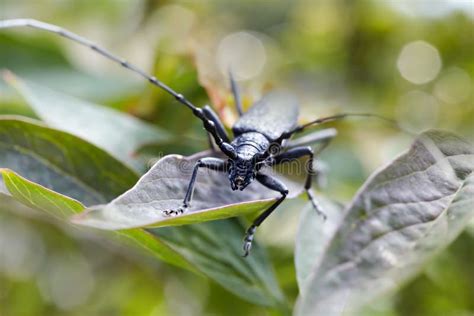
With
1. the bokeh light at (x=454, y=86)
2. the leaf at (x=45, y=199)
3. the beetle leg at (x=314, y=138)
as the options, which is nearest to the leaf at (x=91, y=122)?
the leaf at (x=45, y=199)

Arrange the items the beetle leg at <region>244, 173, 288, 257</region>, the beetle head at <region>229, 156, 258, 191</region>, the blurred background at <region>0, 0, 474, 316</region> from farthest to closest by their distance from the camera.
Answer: the blurred background at <region>0, 0, 474, 316</region>
the beetle head at <region>229, 156, 258, 191</region>
the beetle leg at <region>244, 173, 288, 257</region>

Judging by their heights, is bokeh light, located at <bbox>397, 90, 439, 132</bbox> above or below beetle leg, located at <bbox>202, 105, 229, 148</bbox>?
below

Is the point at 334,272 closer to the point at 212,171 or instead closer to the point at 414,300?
the point at 212,171

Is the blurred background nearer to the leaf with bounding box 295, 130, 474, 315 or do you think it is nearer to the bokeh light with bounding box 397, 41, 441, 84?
the bokeh light with bounding box 397, 41, 441, 84

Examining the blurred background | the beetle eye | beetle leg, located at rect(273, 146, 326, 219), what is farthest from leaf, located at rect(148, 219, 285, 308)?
the beetle eye

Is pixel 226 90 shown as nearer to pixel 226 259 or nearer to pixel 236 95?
pixel 236 95

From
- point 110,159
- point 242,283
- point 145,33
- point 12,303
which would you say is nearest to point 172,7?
point 145,33

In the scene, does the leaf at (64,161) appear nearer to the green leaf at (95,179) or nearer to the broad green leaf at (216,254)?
the green leaf at (95,179)
